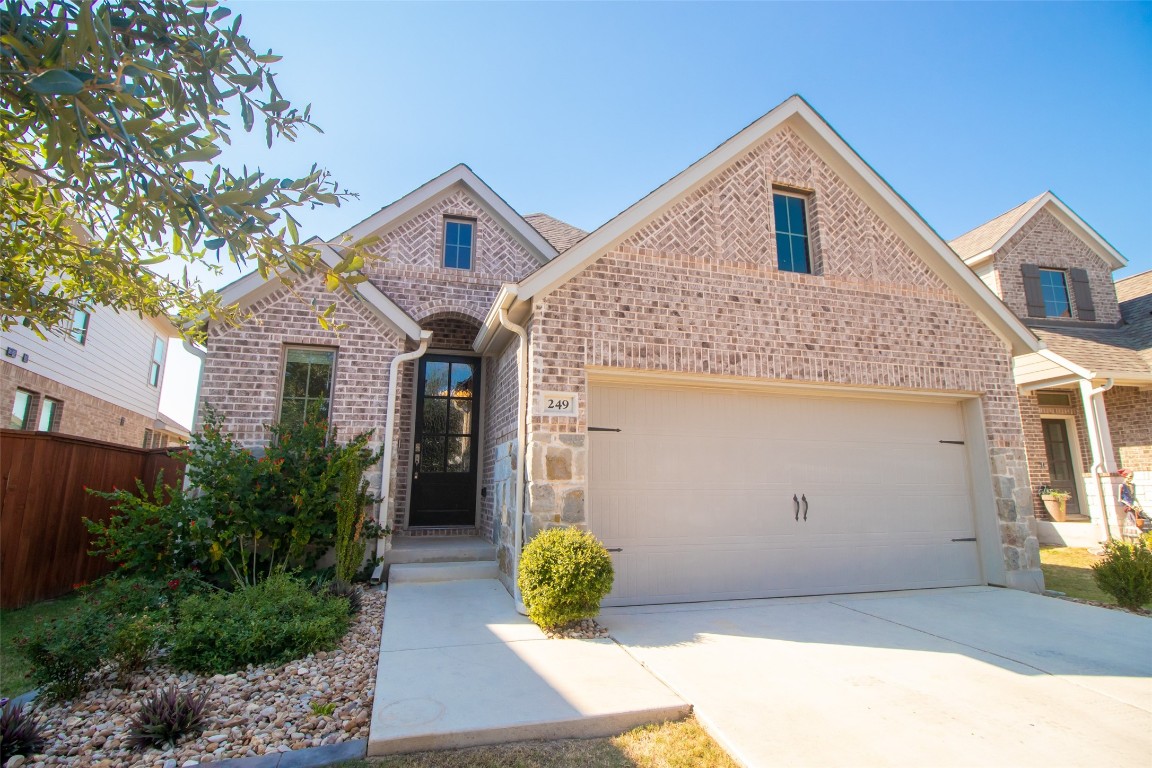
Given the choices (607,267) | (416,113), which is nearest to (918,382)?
(607,267)

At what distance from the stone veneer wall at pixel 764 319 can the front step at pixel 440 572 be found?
6.29 ft

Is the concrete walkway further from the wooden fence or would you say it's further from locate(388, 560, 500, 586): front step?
the wooden fence

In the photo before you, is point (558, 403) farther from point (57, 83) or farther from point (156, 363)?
point (156, 363)

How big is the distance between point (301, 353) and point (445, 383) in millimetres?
2531

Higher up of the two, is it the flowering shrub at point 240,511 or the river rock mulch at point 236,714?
the flowering shrub at point 240,511

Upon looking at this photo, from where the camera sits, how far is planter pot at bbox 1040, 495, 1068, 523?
1155 cm

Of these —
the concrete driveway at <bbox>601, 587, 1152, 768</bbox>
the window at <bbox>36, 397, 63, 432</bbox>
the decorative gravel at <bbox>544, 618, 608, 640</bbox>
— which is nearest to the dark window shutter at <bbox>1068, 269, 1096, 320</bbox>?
the concrete driveway at <bbox>601, 587, 1152, 768</bbox>

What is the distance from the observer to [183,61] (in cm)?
253

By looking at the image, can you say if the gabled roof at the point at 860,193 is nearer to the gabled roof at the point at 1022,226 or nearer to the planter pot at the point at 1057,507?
the planter pot at the point at 1057,507

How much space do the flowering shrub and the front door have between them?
14.6m

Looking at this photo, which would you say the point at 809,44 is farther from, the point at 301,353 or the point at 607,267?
the point at 301,353

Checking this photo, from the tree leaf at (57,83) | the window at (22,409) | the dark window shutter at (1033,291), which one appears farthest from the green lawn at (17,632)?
the dark window shutter at (1033,291)

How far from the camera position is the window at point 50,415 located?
11.2 meters

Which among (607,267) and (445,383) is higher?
(607,267)
